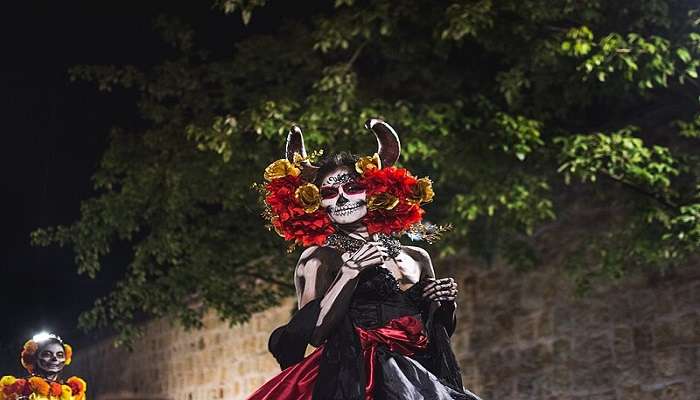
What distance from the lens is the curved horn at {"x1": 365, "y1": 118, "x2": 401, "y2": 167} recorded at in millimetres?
3982

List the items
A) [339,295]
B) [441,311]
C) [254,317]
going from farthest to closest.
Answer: [254,317] → [441,311] → [339,295]

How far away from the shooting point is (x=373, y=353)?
147 inches

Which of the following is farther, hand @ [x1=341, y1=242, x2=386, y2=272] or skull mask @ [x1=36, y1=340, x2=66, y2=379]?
skull mask @ [x1=36, y1=340, x2=66, y2=379]

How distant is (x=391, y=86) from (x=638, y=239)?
9.13 ft

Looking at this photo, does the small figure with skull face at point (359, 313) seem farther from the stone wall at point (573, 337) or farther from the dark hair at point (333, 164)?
the stone wall at point (573, 337)

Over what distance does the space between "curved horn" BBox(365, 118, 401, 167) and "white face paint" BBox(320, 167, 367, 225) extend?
156mm

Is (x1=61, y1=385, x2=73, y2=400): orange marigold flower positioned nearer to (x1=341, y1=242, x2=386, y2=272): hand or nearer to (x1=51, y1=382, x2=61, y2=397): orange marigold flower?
(x1=51, y1=382, x2=61, y2=397): orange marigold flower

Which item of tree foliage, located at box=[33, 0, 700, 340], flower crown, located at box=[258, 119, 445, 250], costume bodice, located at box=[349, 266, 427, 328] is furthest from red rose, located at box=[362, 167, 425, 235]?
tree foliage, located at box=[33, 0, 700, 340]

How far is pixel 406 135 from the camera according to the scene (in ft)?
28.1

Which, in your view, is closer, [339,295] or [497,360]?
[339,295]

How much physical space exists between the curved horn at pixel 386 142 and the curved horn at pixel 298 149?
27cm

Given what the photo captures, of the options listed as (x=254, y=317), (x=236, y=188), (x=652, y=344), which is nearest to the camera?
(x=652, y=344)

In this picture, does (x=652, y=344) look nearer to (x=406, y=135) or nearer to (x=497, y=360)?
(x=497, y=360)

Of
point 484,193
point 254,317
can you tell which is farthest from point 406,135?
point 254,317
